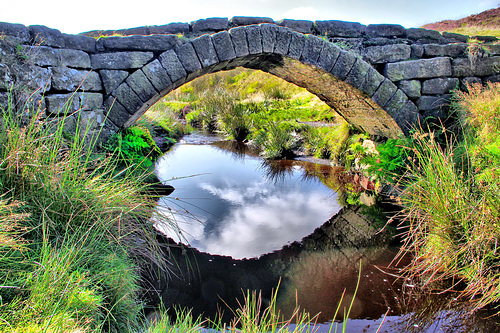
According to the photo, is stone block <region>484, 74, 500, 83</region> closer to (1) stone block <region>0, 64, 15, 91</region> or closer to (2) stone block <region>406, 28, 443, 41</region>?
(2) stone block <region>406, 28, 443, 41</region>

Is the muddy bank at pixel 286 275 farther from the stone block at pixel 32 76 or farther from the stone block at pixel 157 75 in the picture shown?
the stone block at pixel 32 76

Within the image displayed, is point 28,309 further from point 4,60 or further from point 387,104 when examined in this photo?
point 387,104

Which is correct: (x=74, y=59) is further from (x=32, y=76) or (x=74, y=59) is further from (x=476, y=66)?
(x=476, y=66)

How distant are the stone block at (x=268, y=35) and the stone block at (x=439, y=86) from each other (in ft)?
8.00

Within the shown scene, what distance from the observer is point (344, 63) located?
468 cm

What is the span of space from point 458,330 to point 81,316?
Result: 2.51m

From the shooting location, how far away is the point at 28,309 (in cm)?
145

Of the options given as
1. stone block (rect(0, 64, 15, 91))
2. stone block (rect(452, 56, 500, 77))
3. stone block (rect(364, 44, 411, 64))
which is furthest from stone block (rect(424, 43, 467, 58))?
stone block (rect(0, 64, 15, 91))

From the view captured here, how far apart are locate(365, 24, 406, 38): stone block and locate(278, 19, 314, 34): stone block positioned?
950 millimetres

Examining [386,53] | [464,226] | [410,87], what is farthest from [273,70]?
[464,226]

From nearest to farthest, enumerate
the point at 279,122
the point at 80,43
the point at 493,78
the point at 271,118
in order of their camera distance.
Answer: the point at 80,43, the point at 493,78, the point at 279,122, the point at 271,118

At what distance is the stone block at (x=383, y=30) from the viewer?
195 inches

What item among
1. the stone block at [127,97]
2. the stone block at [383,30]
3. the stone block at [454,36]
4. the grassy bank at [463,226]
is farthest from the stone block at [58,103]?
the stone block at [454,36]

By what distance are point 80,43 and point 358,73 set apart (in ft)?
12.1
